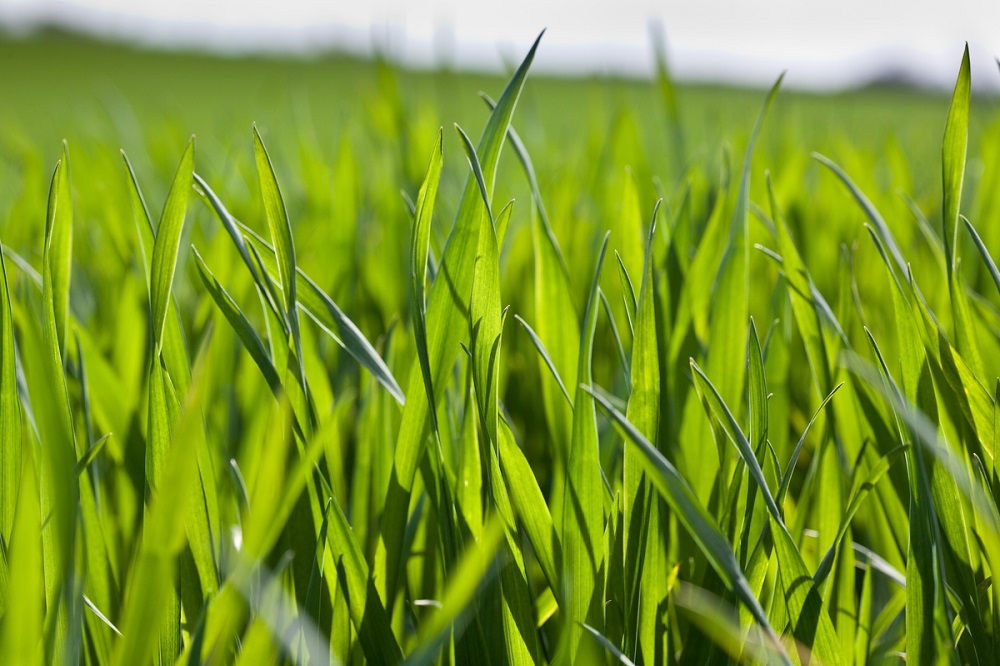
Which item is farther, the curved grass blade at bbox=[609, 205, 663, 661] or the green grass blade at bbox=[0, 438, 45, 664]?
the curved grass blade at bbox=[609, 205, 663, 661]

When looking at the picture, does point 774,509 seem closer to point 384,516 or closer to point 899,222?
point 384,516

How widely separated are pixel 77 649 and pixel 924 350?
28cm

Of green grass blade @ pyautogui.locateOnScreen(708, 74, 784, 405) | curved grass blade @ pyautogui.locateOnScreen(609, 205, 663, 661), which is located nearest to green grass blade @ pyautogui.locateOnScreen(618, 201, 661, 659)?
curved grass blade @ pyautogui.locateOnScreen(609, 205, 663, 661)

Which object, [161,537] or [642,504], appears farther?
[642,504]

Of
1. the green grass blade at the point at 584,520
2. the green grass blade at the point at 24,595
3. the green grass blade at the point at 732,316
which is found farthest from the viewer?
the green grass blade at the point at 732,316

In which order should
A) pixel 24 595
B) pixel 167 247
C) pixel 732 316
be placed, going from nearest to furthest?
pixel 24 595
pixel 167 247
pixel 732 316

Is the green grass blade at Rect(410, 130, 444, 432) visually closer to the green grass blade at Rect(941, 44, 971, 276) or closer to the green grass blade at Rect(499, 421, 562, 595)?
the green grass blade at Rect(499, 421, 562, 595)

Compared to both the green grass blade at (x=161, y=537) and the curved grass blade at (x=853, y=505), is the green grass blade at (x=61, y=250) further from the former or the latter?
Answer: the curved grass blade at (x=853, y=505)

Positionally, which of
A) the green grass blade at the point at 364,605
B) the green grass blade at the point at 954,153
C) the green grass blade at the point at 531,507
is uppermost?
the green grass blade at the point at 954,153

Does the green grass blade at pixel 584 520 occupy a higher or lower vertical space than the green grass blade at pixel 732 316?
lower

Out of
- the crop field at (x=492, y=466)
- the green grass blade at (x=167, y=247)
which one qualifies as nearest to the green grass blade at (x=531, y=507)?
the crop field at (x=492, y=466)

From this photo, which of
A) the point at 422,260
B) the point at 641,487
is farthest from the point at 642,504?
the point at 422,260

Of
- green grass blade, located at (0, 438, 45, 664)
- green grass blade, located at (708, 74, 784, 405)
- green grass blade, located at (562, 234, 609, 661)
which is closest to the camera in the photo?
green grass blade, located at (0, 438, 45, 664)

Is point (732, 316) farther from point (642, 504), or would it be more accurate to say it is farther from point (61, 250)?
point (61, 250)
